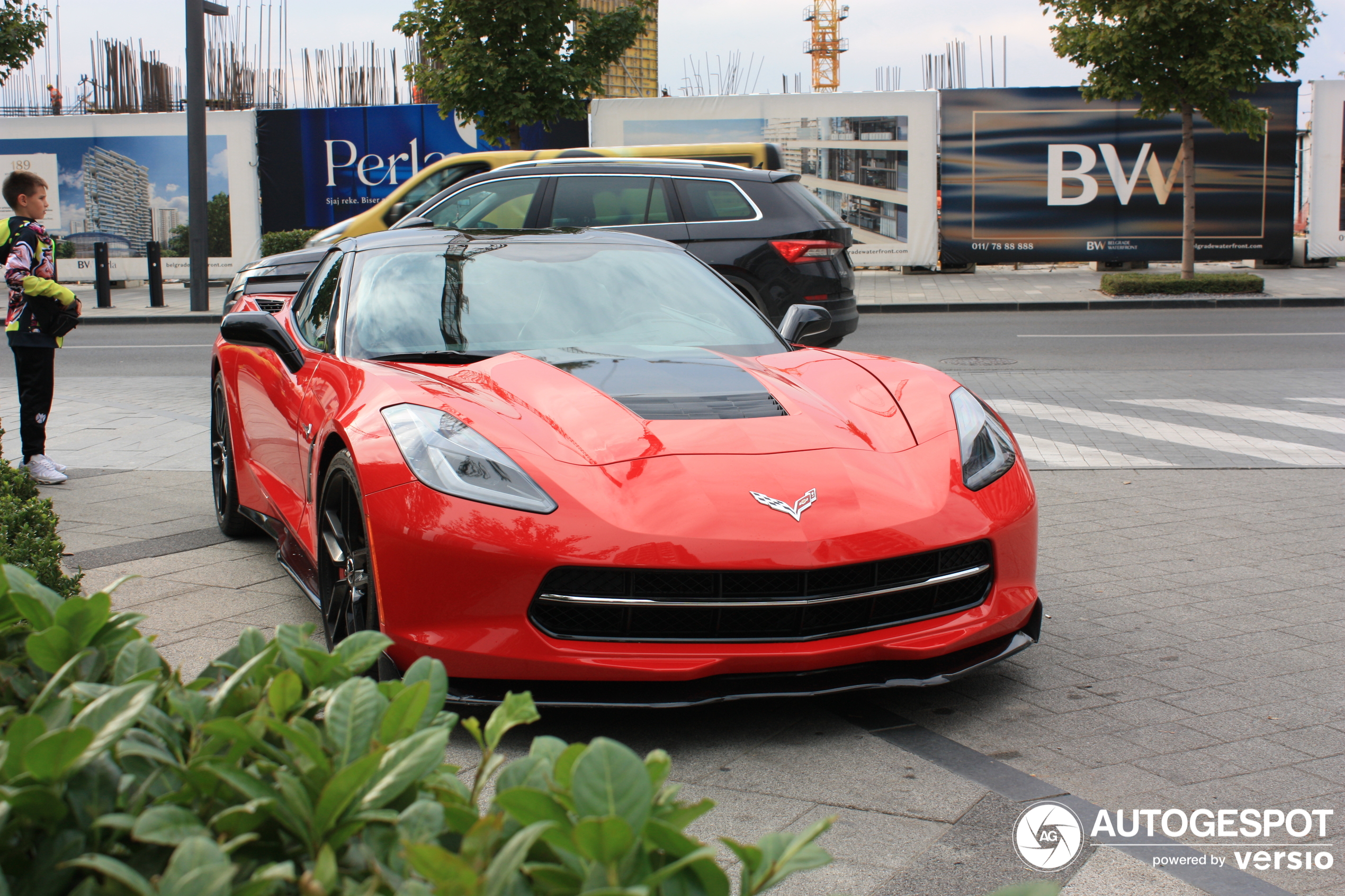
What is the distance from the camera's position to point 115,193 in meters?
23.6

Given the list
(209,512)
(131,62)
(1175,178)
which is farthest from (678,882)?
(131,62)

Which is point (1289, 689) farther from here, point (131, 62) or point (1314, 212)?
point (131, 62)

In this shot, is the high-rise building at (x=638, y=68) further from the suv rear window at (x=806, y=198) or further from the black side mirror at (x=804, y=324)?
the black side mirror at (x=804, y=324)

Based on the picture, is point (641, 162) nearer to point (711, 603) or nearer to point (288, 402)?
point (288, 402)

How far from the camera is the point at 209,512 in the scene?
6020 millimetres

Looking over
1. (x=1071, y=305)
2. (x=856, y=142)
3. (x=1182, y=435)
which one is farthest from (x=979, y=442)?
(x=856, y=142)

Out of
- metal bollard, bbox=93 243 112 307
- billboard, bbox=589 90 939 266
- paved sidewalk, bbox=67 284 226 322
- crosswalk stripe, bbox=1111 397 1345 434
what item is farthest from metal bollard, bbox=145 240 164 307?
crosswalk stripe, bbox=1111 397 1345 434

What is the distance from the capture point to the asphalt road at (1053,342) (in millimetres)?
11406

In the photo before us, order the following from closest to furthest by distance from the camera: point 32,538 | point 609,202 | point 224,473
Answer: point 32,538 → point 224,473 → point 609,202

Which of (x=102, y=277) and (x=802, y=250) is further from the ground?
(x=102, y=277)

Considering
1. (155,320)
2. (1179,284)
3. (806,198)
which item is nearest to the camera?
(806,198)

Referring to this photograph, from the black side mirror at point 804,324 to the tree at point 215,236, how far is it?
21353 millimetres

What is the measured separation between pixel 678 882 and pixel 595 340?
3.33 meters

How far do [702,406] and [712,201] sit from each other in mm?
7060
